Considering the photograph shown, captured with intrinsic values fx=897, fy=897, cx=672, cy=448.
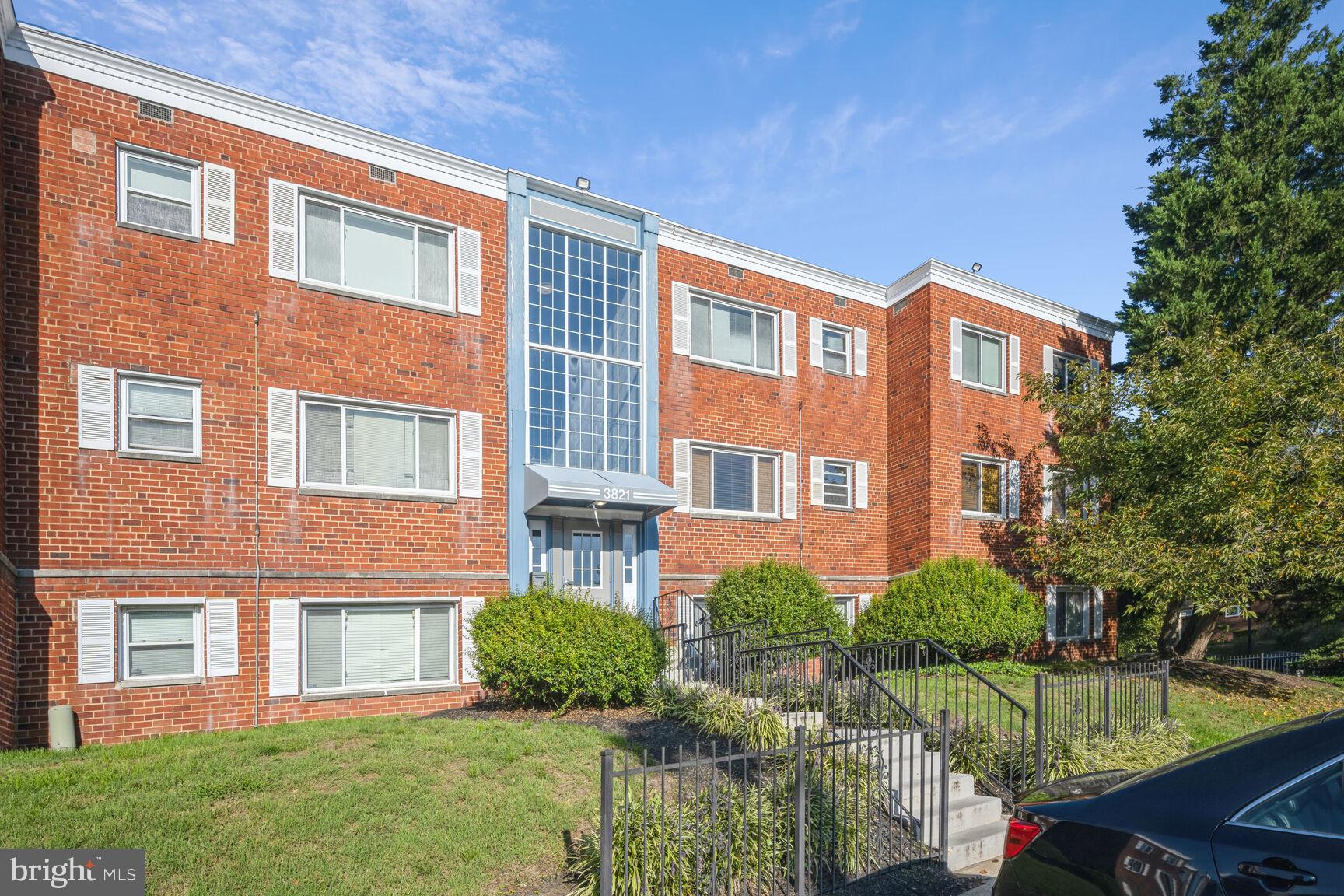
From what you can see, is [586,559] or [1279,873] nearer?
[1279,873]

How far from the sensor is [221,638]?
1159 centimetres

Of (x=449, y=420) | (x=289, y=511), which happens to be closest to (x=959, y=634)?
(x=449, y=420)

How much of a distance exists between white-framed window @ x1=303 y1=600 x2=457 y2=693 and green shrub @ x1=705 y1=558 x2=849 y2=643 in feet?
14.2

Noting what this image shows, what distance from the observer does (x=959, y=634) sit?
54.8 feet

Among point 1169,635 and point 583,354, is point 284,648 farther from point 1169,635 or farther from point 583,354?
point 1169,635

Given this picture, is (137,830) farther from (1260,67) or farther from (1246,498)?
(1260,67)

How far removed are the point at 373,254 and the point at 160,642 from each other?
20.1ft

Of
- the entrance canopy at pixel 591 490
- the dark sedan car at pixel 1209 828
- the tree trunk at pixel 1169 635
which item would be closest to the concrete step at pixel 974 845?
the dark sedan car at pixel 1209 828

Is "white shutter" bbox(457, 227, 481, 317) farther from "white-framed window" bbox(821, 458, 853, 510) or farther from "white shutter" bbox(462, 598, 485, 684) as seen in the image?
"white-framed window" bbox(821, 458, 853, 510)

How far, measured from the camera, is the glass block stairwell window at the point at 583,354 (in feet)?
48.4

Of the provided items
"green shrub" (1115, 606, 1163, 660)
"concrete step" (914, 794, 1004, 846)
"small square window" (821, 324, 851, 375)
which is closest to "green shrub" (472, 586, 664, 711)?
"concrete step" (914, 794, 1004, 846)

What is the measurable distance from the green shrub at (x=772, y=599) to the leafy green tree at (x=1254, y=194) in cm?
884

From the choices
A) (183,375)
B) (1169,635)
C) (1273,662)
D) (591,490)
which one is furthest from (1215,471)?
(183,375)

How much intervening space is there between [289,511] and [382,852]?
6.78m
